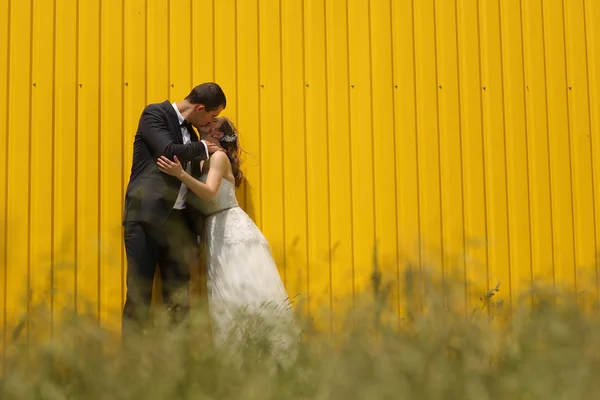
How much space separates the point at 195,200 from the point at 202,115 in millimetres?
429

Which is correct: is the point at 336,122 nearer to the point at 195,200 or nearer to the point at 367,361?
the point at 195,200

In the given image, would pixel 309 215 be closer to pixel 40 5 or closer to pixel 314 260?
pixel 314 260

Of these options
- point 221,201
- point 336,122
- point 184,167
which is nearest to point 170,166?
point 184,167

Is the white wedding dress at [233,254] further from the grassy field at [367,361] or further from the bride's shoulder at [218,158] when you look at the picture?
the grassy field at [367,361]

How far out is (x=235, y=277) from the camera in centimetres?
377

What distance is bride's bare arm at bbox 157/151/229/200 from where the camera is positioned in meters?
3.68

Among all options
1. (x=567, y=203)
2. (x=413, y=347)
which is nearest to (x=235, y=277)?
(x=567, y=203)

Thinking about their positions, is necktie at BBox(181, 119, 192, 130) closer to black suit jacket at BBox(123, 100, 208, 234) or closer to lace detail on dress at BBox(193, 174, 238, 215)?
black suit jacket at BBox(123, 100, 208, 234)

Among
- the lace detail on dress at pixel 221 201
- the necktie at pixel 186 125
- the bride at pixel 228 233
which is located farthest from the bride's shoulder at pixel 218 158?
the necktie at pixel 186 125

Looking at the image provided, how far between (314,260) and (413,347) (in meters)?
2.89

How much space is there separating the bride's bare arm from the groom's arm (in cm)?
5

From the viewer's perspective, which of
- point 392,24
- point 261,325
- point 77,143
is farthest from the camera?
point 392,24

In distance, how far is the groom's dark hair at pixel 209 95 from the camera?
3824 mm

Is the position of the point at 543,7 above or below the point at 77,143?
above
